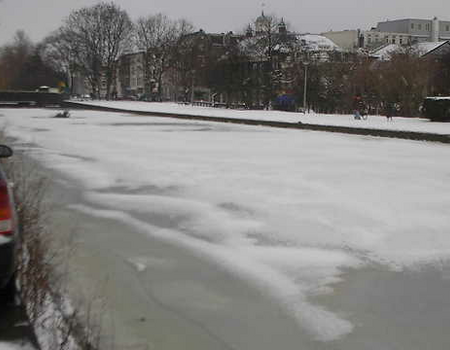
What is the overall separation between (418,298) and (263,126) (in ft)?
83.7

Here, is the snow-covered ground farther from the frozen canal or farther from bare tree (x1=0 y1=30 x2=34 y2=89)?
bare tree (x1=0 y1=30 x2=34 y2=89)

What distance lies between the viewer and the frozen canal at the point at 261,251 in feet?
16.2

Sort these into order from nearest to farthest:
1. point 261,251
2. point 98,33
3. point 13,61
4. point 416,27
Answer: point 261,251, point 98,33, point 13,61, point 416,27

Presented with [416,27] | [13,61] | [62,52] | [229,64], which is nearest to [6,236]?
[229,64]

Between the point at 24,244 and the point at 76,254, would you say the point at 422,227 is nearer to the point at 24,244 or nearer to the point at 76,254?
the point at 76,254

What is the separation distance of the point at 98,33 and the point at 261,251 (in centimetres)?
8320

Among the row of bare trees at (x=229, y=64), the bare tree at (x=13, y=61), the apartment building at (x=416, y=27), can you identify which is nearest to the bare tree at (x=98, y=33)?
the row of bare trees at (x=229, y=64)

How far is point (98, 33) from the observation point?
282 ft

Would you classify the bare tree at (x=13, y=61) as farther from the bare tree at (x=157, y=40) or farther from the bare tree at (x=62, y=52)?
the bare tree at (x=157, y=40)

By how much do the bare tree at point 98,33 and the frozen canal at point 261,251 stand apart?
2944 inches

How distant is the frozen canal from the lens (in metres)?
4.93

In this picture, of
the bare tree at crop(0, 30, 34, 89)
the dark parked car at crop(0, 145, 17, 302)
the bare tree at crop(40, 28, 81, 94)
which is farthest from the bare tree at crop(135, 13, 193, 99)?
the dark parked car at crop(0, 145, 17, 302)

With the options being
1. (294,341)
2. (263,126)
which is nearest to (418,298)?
(294,341)

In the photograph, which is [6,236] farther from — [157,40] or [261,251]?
[157,40]
